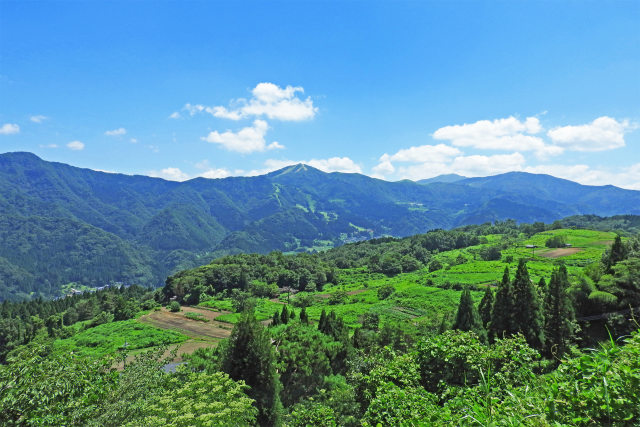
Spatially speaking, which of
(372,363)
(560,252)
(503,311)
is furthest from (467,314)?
(560,252)

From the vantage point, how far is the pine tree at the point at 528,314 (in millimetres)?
29438

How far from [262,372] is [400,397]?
14.9 metres

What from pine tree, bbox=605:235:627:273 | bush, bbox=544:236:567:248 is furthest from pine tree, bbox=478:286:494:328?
bush, bbox=544:236:567:248

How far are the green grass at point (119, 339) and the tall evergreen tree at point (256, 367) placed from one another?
37.8 m

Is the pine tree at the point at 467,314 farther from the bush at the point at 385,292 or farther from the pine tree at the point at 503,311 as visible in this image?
the bush at the point at 385,292

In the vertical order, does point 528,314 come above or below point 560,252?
above

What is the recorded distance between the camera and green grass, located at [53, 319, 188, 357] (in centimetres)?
5425

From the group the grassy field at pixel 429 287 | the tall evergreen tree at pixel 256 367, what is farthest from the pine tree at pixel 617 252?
the tall evergreen tree at pixel 256 367

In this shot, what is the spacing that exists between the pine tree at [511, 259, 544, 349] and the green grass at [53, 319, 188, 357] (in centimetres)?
4924

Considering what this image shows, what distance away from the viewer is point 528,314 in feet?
98.0

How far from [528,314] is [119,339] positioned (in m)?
63.2

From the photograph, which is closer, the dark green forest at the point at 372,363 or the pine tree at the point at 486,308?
the dark green forest at the point at 372,363

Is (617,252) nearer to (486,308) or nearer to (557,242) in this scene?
(486,308)

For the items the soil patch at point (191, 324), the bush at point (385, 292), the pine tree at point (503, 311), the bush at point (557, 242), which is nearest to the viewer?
the pine tree at point (503, 311)
